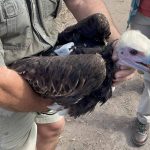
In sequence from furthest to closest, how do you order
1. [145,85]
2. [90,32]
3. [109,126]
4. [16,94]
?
[109,126] < [145,85] < [90,32] < [16,94]

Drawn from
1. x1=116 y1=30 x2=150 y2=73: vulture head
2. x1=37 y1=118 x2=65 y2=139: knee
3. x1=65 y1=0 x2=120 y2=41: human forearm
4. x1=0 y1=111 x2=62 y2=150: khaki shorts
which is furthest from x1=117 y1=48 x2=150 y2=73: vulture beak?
x1=37 y1=118 x2=65 y2=139: knee

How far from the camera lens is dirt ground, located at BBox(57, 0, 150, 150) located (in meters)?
3.62

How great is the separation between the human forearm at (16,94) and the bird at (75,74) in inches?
1.7

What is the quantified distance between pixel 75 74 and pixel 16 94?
29 cm

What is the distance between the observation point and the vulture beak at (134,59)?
7.49 feet

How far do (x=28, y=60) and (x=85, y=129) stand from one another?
5.31 feet

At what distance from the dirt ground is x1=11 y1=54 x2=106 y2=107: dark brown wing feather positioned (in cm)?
145

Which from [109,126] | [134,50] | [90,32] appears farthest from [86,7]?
[109,126]

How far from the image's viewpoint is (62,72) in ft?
7.07

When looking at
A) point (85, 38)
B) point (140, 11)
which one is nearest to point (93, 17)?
point (85, 38)

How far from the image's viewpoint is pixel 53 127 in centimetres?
292

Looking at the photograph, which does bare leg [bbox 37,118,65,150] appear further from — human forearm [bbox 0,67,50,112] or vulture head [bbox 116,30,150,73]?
vulture head [bbox 116,30,150,73]

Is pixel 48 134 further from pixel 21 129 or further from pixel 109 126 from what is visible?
pixel 109 126

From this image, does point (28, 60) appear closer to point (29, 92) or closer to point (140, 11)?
point (29, 92)
